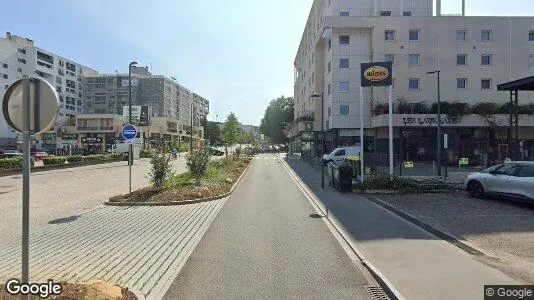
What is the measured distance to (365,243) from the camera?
27.9 ft

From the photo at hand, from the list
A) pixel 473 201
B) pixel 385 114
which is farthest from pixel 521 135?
pixel 473 201

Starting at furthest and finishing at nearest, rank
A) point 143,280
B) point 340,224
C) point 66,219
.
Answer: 1. point 66,219
2. point 340,224
3. point 143,280

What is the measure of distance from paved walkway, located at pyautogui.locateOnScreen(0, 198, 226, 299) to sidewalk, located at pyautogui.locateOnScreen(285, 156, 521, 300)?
345cm

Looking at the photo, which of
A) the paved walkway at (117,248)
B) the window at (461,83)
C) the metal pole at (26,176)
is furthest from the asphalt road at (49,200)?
the window at (461,83)

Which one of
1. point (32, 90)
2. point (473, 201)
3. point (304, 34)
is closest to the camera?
point (32, 90)

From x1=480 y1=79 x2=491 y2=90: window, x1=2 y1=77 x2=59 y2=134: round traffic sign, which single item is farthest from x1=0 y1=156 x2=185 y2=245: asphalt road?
x1=480 y1=79 x2=491 y2=90: window

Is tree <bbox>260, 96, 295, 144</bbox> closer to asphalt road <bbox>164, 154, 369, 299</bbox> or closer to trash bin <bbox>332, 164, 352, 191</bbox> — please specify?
trash bin <bbox>332, 164, 352, 191</bbox>

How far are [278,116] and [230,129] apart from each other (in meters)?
57.3

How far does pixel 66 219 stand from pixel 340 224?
7.59m

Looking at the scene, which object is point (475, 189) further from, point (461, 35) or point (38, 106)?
point (461, 35)

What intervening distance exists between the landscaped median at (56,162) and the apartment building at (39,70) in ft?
112

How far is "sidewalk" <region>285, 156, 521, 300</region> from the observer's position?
18.4 ft

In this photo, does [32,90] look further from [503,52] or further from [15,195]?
[503,52]

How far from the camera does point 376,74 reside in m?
19.9
